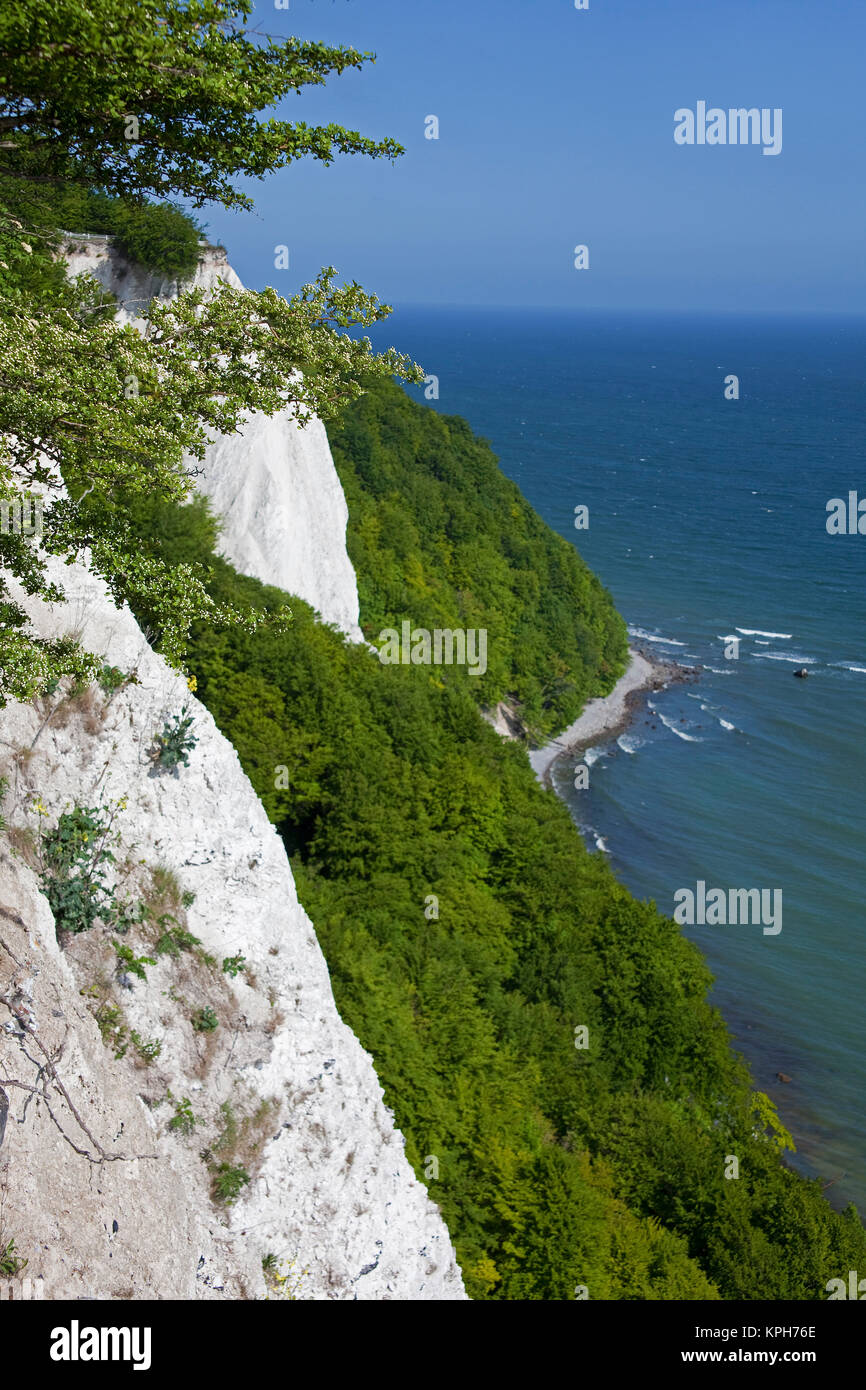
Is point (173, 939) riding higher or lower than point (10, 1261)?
higher

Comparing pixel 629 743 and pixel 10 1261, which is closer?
pixel 10 1261

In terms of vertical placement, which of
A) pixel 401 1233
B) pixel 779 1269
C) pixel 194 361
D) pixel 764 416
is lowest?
pixel 779 1269

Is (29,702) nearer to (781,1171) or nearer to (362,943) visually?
(362,943)

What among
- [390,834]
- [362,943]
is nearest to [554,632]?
[390,834]

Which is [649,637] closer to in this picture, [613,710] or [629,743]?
[613,710]

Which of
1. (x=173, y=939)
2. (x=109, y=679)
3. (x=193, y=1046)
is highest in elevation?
(x=109, y=679)

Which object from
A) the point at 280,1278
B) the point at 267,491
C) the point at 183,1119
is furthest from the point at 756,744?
the point at 183,1119
